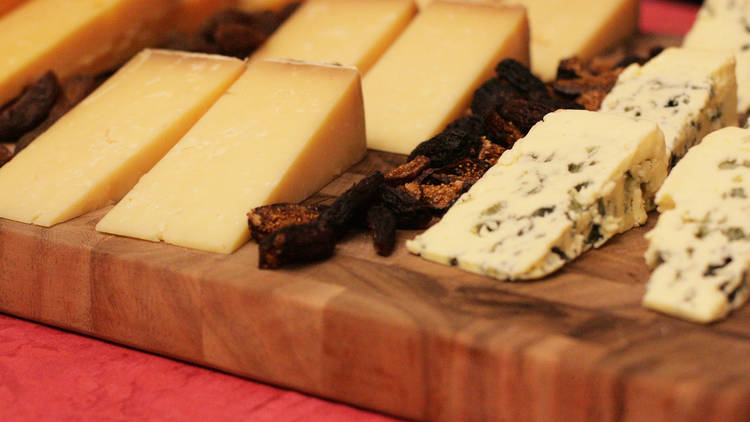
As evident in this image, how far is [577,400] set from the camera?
4.61ft

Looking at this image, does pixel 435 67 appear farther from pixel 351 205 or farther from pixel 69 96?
pixel 69 96

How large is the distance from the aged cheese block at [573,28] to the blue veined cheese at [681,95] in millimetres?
508

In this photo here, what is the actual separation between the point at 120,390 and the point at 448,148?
89cm

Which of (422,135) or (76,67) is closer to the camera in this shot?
(422,135)

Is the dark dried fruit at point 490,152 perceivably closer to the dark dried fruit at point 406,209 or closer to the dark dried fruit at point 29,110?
the dark dried fruit at point 406,209

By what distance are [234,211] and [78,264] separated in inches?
12.8

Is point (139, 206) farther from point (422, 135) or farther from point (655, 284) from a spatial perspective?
point (655, 284)

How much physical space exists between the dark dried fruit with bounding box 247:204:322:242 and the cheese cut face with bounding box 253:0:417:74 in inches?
36.7

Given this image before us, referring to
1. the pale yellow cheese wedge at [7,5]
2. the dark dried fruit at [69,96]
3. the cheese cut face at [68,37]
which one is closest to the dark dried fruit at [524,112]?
the dark dried fruit at [69,96]

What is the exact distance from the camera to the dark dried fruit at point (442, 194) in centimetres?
195

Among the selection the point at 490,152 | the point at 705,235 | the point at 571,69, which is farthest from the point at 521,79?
the point at 705,235

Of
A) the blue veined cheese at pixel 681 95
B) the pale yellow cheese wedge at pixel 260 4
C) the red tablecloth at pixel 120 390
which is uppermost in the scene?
the blue veined cheese at pixel 681 95

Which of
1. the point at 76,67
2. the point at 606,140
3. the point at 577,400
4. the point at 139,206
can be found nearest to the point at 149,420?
the point at 139,206

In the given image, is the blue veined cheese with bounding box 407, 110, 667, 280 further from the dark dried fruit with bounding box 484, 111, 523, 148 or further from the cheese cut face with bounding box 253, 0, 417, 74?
the cheese cut face with bounding box 253, 0, 417, 74
